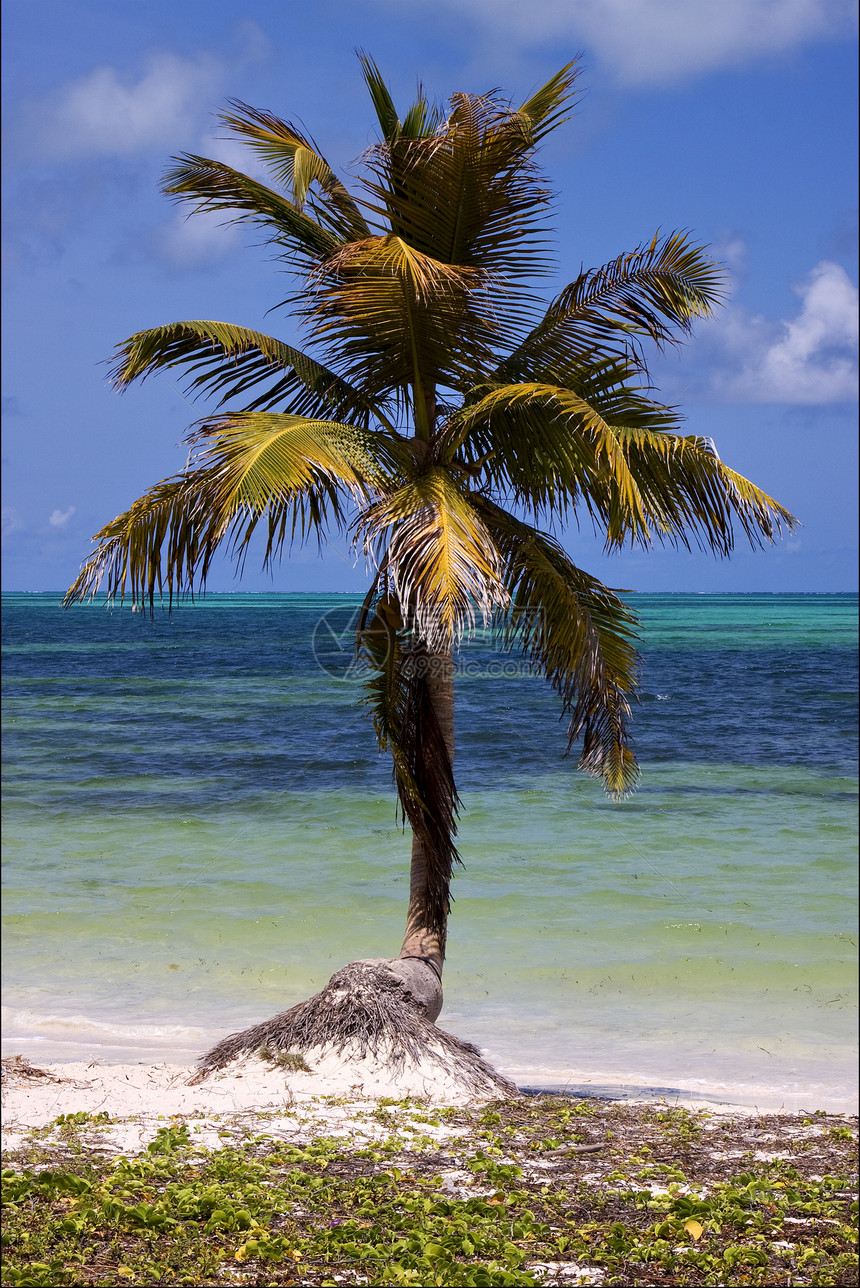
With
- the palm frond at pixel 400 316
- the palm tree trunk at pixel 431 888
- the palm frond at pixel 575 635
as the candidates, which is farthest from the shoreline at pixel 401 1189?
the palm frond at pixel 400 316

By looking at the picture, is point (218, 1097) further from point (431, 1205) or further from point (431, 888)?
point (431, 1205)

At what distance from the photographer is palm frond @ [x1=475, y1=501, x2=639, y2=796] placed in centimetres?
642

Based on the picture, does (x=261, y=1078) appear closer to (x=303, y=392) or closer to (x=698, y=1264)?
(x=698, y=1264)

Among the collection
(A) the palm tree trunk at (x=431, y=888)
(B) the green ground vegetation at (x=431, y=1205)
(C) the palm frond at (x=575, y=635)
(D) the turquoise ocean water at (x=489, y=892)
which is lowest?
(D) the turquoise ocean water at (x=489, y=892)

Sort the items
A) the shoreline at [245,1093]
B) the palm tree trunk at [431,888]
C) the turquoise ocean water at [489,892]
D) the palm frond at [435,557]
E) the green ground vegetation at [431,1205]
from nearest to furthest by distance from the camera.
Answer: the green ground vegetation at [431,1205] < the palm frond at [435,557] < the shoreline at [245,1093] < the palm tree trunk at [431,888] < the turquoise ocean water at [489,892]

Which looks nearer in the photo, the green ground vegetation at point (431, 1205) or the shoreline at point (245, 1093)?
the green ground vegetation at point (431, 1205)

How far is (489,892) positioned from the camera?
497 inches

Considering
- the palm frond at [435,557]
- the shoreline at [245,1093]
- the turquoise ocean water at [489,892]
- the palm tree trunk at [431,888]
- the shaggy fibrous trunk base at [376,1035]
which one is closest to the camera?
the palm frond at [435,557]

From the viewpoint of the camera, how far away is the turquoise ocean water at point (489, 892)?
850cm

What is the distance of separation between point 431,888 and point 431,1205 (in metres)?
2.82

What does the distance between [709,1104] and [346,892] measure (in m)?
6.35

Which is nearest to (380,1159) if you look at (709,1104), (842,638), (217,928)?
(709,1104)

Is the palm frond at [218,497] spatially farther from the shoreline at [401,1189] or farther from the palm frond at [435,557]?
the shoreline at [401,1189]

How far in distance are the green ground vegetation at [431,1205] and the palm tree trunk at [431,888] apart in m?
1.46
